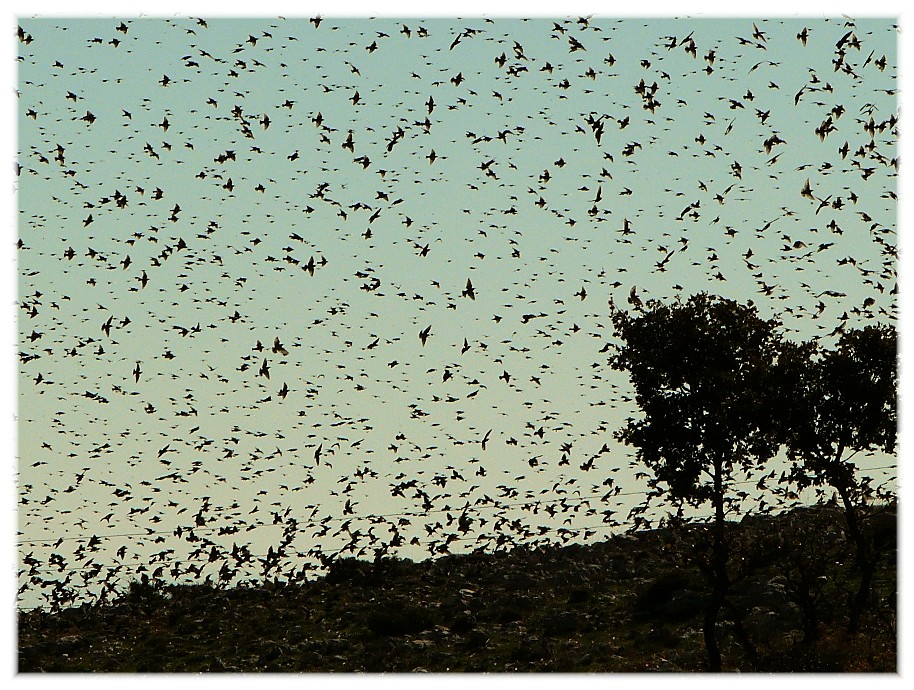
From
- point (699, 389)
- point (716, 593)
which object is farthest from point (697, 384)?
point (716, 593)

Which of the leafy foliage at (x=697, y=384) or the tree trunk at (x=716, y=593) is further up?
the leafy foliage at (x=697, y=384)

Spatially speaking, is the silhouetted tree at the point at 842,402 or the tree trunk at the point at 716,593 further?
the silhouetted tree at the point at 842,402

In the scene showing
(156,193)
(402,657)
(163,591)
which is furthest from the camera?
(163,591)

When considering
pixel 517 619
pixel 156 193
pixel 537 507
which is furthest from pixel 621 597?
pixel 156 193

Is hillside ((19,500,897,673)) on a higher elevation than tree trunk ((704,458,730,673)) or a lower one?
lower

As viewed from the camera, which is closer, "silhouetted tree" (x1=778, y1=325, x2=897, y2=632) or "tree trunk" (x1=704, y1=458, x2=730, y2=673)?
"tree trunk" (x1=704, y1=458, x2=730, y2=673)

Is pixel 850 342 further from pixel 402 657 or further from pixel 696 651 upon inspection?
pixel 402 657

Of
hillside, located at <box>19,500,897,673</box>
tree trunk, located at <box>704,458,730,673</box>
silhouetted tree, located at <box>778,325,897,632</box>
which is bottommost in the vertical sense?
hillside, located at <box>19,500,897,673</box>
